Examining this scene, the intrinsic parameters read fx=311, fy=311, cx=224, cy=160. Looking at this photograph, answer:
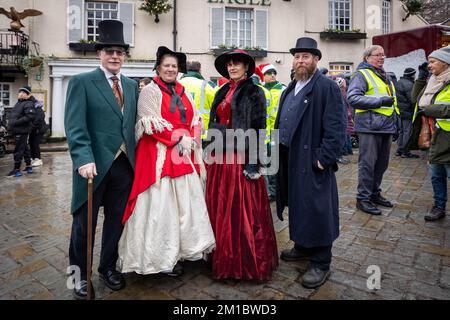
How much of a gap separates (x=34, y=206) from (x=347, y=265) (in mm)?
4628

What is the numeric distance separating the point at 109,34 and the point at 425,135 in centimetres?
390

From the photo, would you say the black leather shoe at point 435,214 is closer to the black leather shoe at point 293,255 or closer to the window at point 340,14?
the black leather shoe at point 293,255

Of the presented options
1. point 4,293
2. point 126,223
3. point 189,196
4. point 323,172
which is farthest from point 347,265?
point 4,293

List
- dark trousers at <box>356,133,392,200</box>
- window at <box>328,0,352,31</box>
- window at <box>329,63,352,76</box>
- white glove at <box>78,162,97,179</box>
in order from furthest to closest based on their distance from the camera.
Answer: window at <box>328,0,352,31</box>, window at <box>329,63,352,76</box>, dark trousers at <box>356,133,392,200</box>, white glove at <box>78,162,97,179</box>

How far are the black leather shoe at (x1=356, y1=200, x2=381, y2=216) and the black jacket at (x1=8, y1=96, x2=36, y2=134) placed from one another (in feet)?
24.3

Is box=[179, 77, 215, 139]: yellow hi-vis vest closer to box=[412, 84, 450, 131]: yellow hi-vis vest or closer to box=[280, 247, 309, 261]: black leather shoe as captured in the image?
box=[280, 247, 309, 261]: black leather shoe

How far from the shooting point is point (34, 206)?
4926mm

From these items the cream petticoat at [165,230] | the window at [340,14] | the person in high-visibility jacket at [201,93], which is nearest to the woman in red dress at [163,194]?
the cream petticoat at [165,230]

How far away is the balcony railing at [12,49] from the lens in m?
12.3

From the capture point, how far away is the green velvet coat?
7.84ft

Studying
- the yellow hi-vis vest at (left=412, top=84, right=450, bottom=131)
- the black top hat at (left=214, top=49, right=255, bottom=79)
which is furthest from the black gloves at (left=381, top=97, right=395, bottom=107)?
the black top hat at (left=214, top=49, right=255, bottom=79)

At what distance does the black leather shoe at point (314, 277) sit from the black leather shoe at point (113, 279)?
154cm
